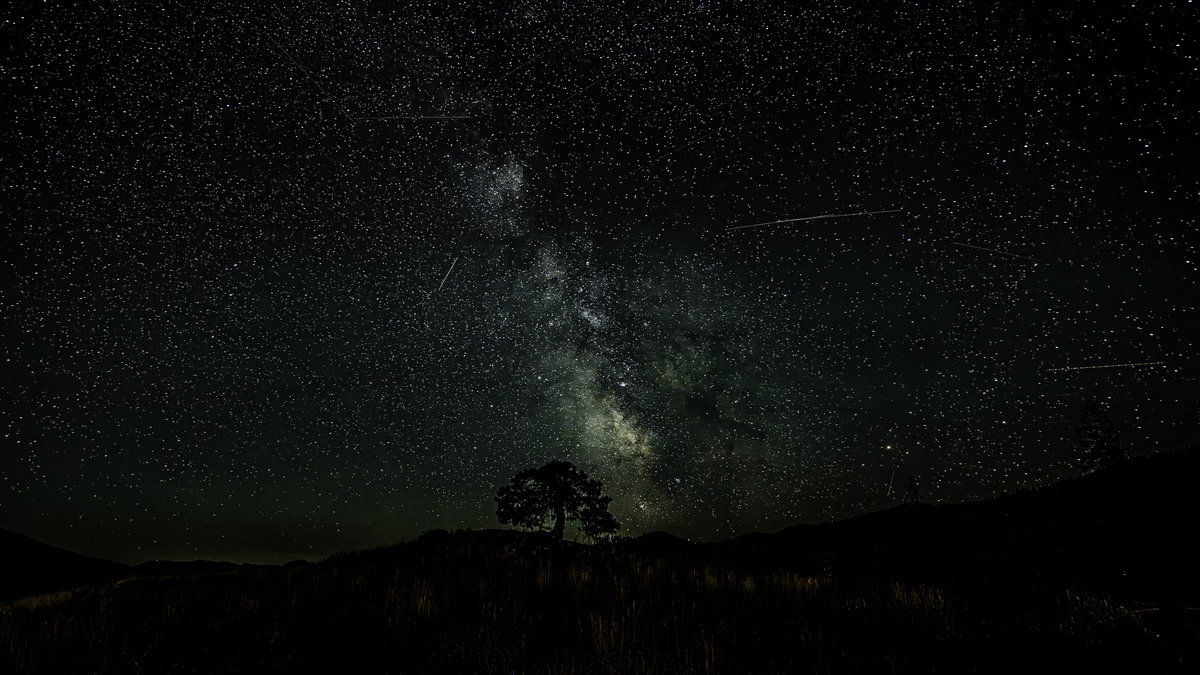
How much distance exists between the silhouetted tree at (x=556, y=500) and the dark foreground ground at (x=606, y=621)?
12.2 meters

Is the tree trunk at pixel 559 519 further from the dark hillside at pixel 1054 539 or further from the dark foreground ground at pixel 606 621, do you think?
the dark foreground ground at pixel 606 621

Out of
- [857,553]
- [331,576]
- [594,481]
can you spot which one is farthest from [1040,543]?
[331,576]

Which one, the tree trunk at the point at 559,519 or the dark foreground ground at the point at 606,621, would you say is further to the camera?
the tree trunk at the point at 559,519

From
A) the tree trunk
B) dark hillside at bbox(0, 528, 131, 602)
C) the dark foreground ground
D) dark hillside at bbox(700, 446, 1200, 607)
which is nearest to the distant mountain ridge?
dark hillside at bbox(700, 446, 1200, 607)

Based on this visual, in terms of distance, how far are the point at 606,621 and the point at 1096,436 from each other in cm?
5831

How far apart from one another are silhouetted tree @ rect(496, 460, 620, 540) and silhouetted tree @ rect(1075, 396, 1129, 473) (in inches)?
1780

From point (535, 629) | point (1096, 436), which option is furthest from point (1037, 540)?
point (1096, 436)

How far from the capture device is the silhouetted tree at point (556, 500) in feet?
82.0

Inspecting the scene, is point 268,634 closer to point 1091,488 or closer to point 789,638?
point 789,638

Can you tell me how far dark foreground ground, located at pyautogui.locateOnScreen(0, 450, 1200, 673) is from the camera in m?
5.00

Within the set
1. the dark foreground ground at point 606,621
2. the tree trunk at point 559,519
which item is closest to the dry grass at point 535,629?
the dark foreground ground at point 606,621

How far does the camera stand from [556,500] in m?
25.1

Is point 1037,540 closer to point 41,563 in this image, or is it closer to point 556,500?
point 556,500

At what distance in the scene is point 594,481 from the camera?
2609 centimetres
